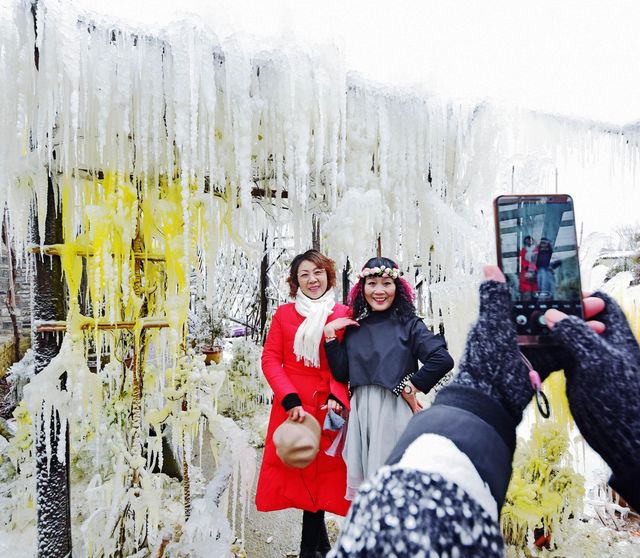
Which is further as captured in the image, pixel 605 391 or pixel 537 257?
pixel 537 257

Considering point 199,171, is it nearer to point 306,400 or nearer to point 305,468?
point 306,400

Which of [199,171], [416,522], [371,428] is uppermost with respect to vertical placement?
[199,171]

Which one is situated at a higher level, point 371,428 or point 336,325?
point 336,325

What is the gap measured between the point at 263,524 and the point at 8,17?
3.19m

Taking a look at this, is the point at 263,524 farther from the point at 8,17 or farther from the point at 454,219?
the point at 8,17

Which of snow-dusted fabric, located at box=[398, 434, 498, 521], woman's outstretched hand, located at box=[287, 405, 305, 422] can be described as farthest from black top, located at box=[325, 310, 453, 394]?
snow-dusted fabric, located at box=[398, 434, 498, 521]

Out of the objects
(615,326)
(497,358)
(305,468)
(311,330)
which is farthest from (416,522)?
(305,468)

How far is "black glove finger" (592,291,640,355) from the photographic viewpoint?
0.67 metres

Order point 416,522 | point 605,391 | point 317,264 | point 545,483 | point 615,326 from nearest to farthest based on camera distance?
point 416,522 < point 605,391 < point 615,326 < point 317,264 < point 545,483

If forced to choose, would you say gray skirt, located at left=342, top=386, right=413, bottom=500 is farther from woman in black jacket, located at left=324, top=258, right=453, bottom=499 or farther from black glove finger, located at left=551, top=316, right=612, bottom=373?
black glove finger, located at left=551, top=316, right=612, bottom=373

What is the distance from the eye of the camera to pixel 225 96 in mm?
1690

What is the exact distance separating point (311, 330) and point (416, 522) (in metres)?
1.48

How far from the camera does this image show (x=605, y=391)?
58 cm

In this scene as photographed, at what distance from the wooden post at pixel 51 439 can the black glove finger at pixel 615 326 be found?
2443 millimetres
